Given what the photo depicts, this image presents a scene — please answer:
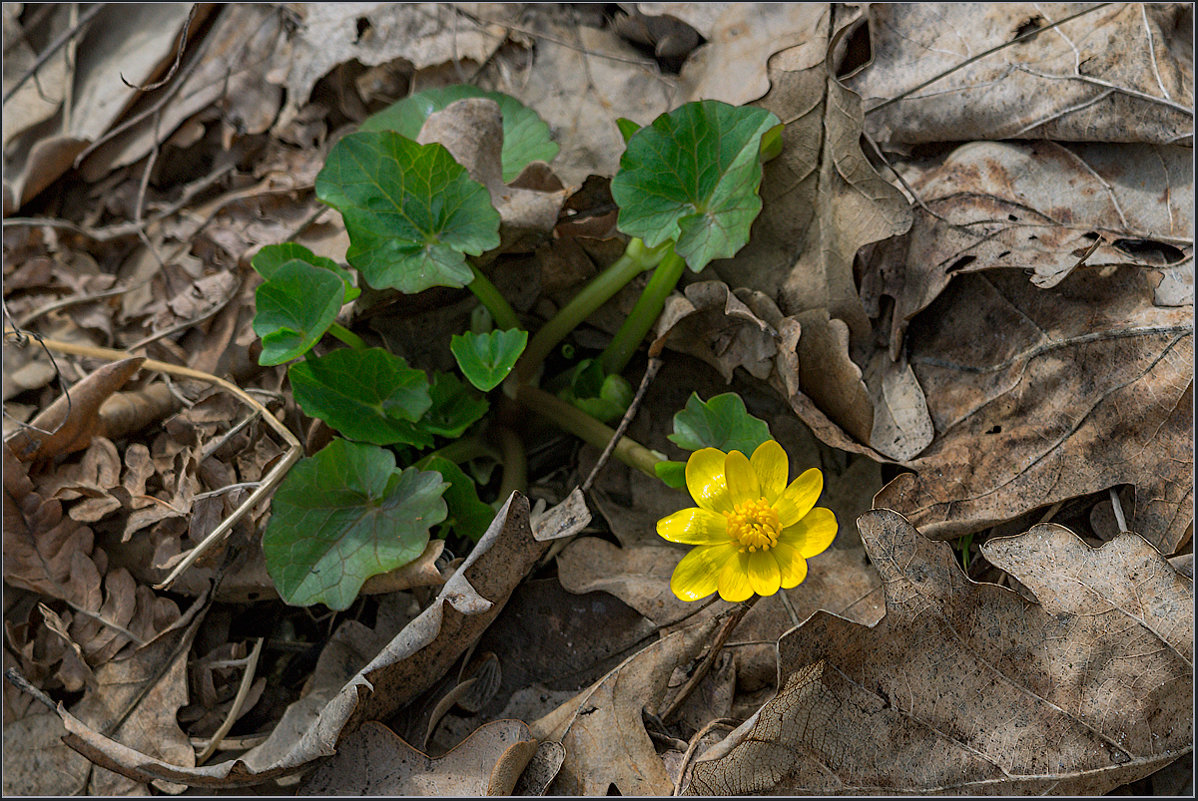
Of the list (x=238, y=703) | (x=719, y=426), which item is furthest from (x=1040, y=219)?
(x=238, y=703)

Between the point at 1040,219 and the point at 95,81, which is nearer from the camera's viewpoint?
the point at 1040,219

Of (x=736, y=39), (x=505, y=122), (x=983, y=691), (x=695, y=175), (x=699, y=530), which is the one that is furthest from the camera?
(x=736, y=39)

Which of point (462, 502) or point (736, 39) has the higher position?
point (736, 39)

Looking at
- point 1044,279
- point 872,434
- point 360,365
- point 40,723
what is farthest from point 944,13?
point 40,723

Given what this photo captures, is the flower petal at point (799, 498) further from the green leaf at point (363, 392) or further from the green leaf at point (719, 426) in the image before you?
the green leaf at point (363, 392)

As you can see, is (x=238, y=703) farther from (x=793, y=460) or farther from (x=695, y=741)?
(x=793, y=460)

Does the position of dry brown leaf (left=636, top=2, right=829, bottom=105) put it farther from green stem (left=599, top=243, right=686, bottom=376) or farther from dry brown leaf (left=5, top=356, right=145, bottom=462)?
dry brown leaf (left=5, top=356, right=145, bottom=462)

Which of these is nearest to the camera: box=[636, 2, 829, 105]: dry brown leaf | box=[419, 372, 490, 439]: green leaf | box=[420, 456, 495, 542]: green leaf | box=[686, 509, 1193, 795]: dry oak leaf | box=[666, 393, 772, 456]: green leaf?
box=[686, 509, 1193, 795]: dry oak leaf

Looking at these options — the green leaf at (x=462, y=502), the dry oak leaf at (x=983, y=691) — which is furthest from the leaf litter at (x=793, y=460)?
the green leaf at (x=462, y=502)

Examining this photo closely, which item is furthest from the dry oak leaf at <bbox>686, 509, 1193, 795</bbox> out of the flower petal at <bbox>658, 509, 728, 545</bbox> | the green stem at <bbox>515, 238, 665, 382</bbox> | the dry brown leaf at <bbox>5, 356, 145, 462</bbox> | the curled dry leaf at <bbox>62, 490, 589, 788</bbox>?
the dry brown leaf at <bbox>5, 356, 145, 462</bbox>
